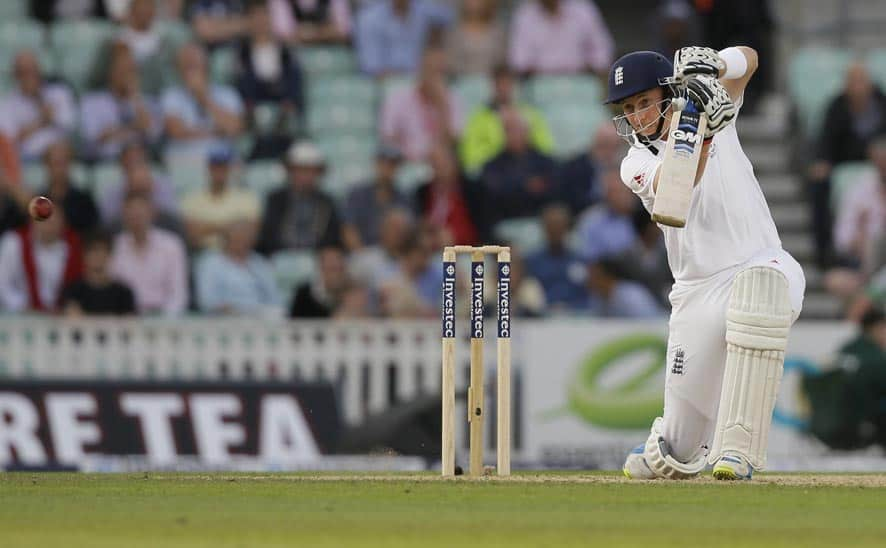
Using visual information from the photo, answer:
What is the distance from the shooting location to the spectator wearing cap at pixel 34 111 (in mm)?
13969

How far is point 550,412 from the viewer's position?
40.4ft

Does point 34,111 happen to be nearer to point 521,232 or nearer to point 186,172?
point 186,172

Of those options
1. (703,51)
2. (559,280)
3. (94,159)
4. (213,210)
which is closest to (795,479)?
(703,51)

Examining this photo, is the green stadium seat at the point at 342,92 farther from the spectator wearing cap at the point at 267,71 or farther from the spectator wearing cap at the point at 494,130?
the spectator wearing cap at the point at 494,130

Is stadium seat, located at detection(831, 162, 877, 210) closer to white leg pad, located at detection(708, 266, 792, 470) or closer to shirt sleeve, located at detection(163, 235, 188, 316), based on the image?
shirt sleeve, located at detection(163, 235, 188, 316)

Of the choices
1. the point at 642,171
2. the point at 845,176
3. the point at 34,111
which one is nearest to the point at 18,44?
the point at 34,111

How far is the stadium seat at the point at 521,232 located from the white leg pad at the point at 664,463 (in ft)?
19.8

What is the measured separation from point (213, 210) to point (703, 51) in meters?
6.72

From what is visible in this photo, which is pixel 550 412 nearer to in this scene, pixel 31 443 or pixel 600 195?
pixel 600 195

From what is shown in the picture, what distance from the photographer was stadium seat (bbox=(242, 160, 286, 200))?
13.9 meters

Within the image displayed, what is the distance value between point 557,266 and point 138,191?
2970 mm

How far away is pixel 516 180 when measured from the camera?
13758 millimetres

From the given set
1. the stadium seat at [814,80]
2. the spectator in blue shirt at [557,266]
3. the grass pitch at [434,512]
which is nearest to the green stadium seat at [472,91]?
the spectator in blue shirt at [557,266]

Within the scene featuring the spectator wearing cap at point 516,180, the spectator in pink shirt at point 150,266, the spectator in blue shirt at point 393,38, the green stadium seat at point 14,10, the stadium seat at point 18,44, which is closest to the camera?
the spectator in pink shirt at point 150,266
